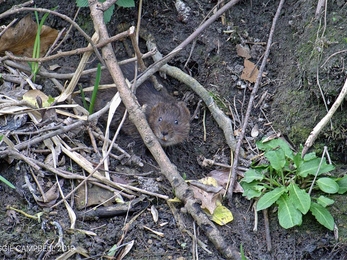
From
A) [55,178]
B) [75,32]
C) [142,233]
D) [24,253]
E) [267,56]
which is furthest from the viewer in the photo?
[75,32]

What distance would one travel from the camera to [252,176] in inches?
181

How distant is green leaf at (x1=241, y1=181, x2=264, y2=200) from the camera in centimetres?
454

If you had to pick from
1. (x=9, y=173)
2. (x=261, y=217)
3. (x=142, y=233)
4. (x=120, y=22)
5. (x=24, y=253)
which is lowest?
(x=261, y=217)

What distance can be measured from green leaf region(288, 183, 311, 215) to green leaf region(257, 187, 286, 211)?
0.08m

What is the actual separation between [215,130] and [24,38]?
227cm

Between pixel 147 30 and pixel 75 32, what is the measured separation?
2.78 feet

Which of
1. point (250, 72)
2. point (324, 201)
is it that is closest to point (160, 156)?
point (324, 201)

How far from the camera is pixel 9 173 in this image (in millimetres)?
4508

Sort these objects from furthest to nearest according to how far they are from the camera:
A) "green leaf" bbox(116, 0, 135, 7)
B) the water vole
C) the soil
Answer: the water vole → "green leaf" bbox(116, 0, 135, 7) → the soil

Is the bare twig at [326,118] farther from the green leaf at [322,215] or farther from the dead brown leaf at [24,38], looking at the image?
the dead brown leaf at [24,38]

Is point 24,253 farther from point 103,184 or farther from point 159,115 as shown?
point 159,115

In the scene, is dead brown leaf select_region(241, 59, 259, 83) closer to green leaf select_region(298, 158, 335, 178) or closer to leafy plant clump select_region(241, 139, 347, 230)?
leafy plant clump select_region(241, 139, 347, 230)

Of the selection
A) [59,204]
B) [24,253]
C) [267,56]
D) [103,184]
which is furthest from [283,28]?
[24,253]

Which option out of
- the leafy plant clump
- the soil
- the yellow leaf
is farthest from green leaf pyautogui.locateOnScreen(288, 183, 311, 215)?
the yellow leaf
